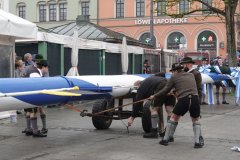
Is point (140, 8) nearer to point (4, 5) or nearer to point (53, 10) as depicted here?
point (53, 10)

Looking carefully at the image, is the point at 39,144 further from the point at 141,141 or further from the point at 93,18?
the point at 93,18

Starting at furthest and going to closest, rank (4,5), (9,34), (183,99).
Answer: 1. (4,5)
2. (9,34)
3. (183,99)

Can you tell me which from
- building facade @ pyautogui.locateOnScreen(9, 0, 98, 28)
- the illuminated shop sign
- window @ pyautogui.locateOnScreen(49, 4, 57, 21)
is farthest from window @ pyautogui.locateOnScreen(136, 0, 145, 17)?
window @ pyautogui.locateOnScreen(49, 4, 57, 21)

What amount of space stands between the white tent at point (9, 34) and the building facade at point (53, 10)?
5234 centimetres

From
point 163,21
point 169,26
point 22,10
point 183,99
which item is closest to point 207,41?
point 169,26

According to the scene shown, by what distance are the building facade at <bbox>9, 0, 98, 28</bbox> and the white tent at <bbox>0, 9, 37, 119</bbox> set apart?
52.3 meters

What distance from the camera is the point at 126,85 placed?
38.9ft

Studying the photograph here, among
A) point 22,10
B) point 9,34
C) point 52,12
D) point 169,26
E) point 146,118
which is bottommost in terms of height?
point 146,118

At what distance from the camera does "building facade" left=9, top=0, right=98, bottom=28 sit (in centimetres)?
6589

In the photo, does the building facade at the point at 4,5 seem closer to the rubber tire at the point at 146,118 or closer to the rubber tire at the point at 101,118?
the rubber tire at the point at 101,118

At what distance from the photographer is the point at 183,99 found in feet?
31.4

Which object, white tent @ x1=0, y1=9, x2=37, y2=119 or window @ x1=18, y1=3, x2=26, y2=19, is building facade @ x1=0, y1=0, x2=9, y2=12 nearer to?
white tent @ x1=0, y1=9, x2=37, y2=119

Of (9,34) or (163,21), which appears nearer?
(9,34)

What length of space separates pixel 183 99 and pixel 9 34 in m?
4.96
